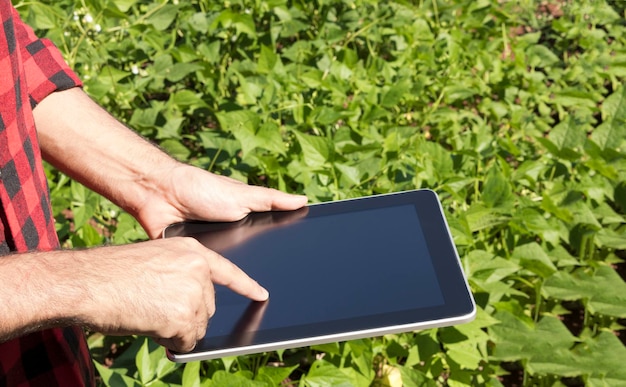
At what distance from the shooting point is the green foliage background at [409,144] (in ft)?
6.68

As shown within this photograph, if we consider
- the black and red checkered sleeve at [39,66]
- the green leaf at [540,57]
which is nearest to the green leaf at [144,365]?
the black and red checkered sleeve at [39,66]

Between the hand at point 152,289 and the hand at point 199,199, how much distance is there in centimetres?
32

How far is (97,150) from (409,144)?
46.7 inches

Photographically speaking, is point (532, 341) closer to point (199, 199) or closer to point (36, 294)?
point (199, 199)

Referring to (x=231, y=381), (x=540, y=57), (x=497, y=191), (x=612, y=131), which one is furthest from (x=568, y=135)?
(x=231, y=381)

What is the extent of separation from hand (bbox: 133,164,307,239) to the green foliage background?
322mm

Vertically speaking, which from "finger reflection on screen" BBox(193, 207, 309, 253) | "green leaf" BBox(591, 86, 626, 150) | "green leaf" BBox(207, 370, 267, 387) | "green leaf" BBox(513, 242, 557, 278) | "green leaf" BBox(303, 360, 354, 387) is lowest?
"green leaf" BBox(513, 242, 557, 278)

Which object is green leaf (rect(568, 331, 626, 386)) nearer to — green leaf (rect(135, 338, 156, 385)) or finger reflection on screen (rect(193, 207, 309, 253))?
finger reflection on screen (rect(193, 207, 309, 253))

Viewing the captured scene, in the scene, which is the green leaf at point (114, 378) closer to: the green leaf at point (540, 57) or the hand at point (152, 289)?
the hand at point (152, 289)

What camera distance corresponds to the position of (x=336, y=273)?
144 centimetres

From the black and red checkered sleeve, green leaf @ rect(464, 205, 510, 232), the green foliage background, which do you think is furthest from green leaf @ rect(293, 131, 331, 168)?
the black and red checkered sleeve

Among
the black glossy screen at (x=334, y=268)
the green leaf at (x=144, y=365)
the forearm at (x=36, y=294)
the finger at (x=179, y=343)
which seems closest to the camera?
the forearm at (x=36, y=294)

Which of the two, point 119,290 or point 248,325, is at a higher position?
point 119,290

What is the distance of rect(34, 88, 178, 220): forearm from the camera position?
59.8 inches
